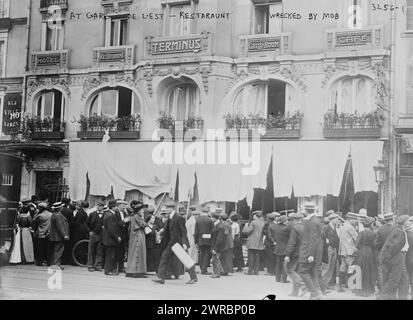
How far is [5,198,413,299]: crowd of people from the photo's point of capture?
966 cm

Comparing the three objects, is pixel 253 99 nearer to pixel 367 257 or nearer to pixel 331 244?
pixel 331 244

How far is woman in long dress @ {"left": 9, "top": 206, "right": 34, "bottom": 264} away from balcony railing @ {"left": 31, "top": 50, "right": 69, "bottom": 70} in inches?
119

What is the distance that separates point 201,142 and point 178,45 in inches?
84.5

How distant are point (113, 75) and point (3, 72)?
7.66ft

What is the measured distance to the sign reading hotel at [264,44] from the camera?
37.5 feet

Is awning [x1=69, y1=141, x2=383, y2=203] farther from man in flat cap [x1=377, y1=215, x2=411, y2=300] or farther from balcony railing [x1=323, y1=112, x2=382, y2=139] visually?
man in flat cap [x1=377, y1=215, x2=411, y2=300]

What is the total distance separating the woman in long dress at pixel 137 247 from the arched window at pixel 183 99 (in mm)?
2466

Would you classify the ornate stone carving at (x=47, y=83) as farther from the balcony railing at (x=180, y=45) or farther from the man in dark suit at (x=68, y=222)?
the man in dark suit at (x=68, y=222)

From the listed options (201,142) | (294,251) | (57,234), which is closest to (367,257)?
(294,251)

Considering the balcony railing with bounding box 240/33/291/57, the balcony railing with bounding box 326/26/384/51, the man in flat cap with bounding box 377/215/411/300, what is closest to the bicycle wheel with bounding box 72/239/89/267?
the balcony railing with bounding box 240/33/291/57

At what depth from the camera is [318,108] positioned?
11.5 meters

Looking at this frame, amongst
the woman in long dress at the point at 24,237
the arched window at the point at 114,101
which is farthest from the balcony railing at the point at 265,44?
the woman in long dress at the point at 24,237

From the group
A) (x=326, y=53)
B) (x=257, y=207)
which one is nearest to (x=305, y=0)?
(x=326, y=53)
